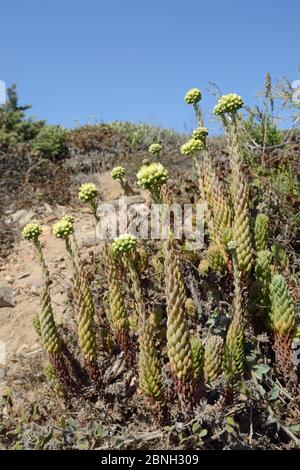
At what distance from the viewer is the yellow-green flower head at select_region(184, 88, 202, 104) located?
465 centimetres

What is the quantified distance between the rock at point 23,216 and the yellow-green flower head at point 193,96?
4.32 metres

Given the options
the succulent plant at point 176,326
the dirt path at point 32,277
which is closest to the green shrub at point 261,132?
the dirt path at point 32,277

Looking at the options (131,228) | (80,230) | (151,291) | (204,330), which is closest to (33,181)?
(80,230)

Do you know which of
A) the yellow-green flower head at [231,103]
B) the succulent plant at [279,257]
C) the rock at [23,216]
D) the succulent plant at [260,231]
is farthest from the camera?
the rock at [23,216]

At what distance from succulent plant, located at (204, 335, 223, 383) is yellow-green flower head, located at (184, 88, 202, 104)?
232cm

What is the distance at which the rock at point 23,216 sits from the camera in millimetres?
8141

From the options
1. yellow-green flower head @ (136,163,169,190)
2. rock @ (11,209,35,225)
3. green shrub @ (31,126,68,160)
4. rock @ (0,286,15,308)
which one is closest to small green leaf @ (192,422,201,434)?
yellow-green flower head @ (136,163,169,190)

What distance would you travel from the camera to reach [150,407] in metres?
3.38

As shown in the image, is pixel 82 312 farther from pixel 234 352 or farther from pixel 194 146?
pixel 194 146

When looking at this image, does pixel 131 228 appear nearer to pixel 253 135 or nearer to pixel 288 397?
pixel 253 135

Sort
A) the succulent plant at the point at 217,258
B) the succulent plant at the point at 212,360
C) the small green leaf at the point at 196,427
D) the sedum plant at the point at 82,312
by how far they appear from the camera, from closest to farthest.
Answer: the small green leaf at the point at 196,427 → the succulent plant at the point at 212,360 → the sedum plant at the point at 82,312 → the succulent plant at the point at 217,258

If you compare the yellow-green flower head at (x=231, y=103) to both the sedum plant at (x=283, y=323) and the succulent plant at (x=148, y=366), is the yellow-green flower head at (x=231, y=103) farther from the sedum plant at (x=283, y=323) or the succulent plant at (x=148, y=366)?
the succulent plant at (x=148, y=366)

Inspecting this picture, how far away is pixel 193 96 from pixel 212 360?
2.50m

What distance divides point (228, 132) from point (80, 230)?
12.6 feet
